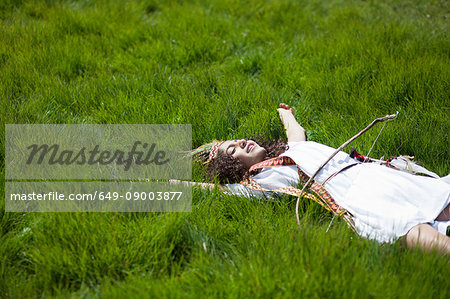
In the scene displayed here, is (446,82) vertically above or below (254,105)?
above

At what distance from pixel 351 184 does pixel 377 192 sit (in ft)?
0.69

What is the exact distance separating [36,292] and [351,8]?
18.6 ft

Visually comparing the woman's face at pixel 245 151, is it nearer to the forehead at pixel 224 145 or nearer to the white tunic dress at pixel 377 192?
the forehead at pixel 224 145

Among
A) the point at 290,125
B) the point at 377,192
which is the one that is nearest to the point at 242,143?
the point at 290,125

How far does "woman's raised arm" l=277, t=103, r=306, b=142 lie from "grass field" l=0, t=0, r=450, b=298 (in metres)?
0.11

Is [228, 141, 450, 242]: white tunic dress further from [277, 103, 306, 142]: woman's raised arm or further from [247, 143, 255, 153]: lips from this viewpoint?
[277, 103, 306, 142]: woman's raised arm

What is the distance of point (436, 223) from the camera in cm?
232

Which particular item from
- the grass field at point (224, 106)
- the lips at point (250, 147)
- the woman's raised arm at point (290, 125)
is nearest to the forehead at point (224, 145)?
the lips at point (250, 147)

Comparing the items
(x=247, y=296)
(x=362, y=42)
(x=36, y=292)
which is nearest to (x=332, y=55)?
(x=362, y=42)

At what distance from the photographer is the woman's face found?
3.11m

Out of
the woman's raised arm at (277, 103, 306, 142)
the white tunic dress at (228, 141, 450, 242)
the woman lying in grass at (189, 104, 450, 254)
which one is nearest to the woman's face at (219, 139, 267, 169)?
the woman lying in grass at (189, 104, 450, 254)

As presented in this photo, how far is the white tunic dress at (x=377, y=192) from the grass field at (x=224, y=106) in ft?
0.53

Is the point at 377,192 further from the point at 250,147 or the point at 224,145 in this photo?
the point at 224,145

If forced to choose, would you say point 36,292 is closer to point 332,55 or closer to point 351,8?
point 332,55
